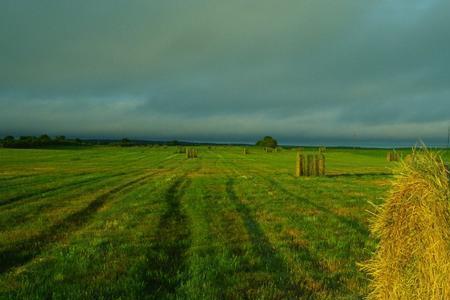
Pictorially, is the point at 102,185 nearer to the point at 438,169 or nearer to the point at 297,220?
the point at 297,220

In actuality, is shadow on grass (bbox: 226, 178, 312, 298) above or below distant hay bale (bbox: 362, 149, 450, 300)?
below

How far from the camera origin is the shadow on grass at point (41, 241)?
8641 millimetres

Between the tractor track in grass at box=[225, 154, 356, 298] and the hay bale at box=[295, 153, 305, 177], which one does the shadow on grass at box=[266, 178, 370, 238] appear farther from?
the hay bale at box=[295, 153, 305, 177]

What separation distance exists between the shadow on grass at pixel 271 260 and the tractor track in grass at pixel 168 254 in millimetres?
1749

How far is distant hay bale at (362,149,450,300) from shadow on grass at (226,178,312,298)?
151 cm

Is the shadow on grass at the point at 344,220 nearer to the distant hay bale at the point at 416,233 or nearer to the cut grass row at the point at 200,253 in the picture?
→ the cut grass row at the point at 200,253

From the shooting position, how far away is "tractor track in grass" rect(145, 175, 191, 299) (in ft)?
23.4

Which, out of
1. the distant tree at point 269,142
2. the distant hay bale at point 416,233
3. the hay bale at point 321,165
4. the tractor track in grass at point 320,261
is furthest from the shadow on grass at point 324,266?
the distant tree at point 269,142

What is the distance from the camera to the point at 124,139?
195125mm

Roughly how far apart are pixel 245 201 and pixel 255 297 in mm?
11189

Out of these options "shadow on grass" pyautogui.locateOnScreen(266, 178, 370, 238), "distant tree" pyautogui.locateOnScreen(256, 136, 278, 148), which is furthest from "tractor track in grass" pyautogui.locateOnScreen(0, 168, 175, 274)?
"distant tree" pyautogui.locateOnScreen(256, 136, 278, 148)

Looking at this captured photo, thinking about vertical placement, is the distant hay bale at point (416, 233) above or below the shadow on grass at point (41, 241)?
above

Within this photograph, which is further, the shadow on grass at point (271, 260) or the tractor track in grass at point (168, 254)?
the tractor track in grass at point (168, 254)

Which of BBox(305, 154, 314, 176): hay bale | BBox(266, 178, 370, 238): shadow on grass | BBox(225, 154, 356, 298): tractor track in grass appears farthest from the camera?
BBox(305, 154, 314, 176): hay bale
